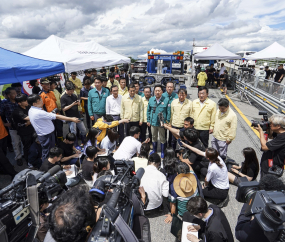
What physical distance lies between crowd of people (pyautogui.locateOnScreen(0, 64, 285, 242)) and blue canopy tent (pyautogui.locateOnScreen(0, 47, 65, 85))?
15.2 inches

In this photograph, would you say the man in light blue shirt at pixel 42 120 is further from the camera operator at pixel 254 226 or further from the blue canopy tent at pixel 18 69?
the camera operator at pixel 254 226

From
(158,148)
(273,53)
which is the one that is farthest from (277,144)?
(273,53)

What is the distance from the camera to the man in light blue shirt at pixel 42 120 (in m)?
3.28

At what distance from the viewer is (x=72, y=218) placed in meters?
1.16

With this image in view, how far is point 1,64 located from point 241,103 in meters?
10.6

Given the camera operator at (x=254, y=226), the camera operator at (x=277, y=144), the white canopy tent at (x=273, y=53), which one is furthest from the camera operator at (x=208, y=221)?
the white canopy tent at (x=273, y=53)

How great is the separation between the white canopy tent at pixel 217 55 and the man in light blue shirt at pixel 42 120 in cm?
1099

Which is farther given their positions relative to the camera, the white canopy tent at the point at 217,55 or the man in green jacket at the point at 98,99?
the white canopy tent at the point at 217,55

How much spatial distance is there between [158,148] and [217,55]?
9.80 metres

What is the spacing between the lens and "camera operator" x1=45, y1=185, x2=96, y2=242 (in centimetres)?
113

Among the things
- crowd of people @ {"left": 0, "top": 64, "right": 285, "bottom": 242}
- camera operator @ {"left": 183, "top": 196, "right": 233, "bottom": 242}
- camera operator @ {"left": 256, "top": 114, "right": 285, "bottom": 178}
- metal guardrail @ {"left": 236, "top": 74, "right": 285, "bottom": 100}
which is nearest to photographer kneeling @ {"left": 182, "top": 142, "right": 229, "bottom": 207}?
crowd of people @ {"left": 0, "top": 64, "right": 285, "bottom": 242}

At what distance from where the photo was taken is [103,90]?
538 centimetres

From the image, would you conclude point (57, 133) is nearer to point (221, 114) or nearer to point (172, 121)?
point (172, 121)

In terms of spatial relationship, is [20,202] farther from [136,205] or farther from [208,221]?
[208,221]
